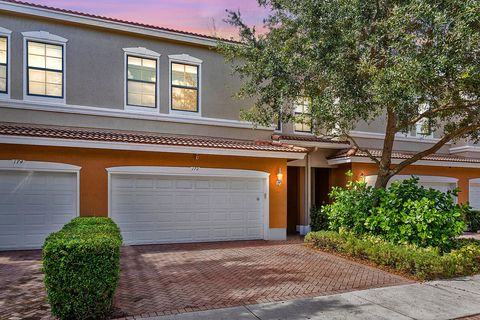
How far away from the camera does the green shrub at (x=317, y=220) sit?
15.4m

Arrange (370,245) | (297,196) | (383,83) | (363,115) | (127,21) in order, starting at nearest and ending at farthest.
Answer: (383,83) → (370,245) → (363,115) → (127,21) → (297,196)

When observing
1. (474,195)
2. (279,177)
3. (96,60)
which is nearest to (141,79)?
(96,60)

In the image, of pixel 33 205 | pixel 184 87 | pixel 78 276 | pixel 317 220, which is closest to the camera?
pixel 78 276

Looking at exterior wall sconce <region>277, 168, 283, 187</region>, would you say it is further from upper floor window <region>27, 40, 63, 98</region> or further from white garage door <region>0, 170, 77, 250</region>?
upper floor window <region>27, 40, 63, 98</region>

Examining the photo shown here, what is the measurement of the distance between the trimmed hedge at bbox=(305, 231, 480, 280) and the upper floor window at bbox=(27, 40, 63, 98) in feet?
34.7

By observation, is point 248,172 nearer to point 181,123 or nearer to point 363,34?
point 181,123

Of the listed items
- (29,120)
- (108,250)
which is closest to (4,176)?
(29,120)

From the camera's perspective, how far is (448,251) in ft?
31.5

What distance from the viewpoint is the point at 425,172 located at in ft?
57.7

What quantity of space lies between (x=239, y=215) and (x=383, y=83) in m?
6.96

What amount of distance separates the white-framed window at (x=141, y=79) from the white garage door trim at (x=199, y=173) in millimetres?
2694

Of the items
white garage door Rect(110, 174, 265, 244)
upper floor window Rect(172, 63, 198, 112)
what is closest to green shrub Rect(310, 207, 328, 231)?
white garage door Rect(110, 174, 265, 244)

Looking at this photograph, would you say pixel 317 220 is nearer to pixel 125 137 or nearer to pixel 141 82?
pixel 125 137

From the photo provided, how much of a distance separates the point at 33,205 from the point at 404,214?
1060 centimetres
